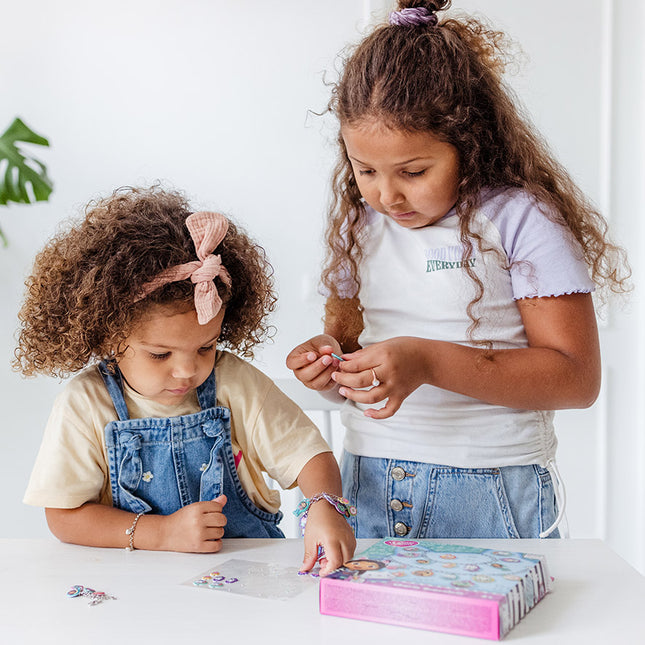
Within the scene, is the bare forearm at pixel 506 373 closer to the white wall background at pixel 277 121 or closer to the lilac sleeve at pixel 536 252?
the lilac sleeve at pixel 536 252

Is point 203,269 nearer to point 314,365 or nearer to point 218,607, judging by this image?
point 314,365

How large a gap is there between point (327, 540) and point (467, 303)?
40 cm

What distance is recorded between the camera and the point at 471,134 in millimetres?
1099

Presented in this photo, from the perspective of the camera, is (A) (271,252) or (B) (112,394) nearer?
(B) (112,394)

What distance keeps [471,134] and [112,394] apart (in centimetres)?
59

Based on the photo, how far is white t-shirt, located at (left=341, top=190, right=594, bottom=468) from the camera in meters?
1.11

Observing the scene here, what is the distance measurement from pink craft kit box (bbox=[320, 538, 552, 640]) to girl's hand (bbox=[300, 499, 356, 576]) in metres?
0.05

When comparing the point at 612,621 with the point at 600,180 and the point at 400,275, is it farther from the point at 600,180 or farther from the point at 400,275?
the point at 600,180

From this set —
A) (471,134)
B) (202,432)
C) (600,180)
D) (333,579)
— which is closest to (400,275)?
(471,134)

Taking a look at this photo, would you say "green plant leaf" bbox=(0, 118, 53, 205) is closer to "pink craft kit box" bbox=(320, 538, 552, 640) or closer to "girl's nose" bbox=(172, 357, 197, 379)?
"girl's nose" bbox=(172, 357, 197, 379)

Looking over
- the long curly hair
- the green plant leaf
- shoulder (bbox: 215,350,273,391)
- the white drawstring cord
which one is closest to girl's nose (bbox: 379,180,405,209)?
the long curly hair

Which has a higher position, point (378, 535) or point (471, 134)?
point (471, 134)

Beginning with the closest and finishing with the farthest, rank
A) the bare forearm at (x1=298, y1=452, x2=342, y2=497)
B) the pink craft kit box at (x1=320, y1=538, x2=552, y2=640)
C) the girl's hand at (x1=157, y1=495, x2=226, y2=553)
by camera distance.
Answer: the pink craft kit box at (x1=320, y1=538, x2=552, y2=640) → the girl's hand at (x1=157, y1=495, x2=226, y2=553) → the bare forearm at (x1=298, y1=452, x2=342, y2=497)

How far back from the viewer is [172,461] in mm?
1123
